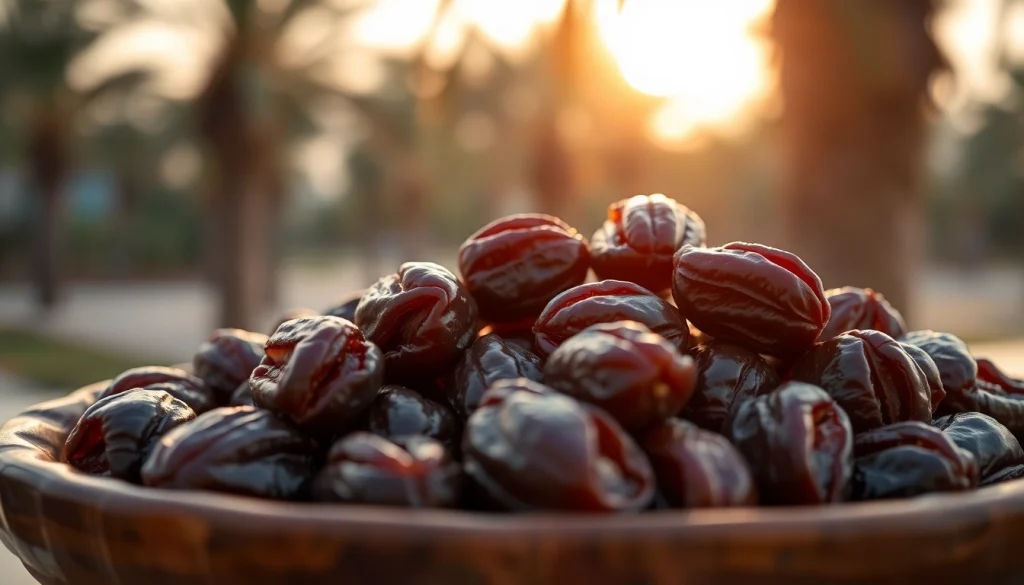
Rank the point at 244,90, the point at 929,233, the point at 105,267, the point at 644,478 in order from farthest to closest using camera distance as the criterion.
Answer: the point at 929,233 < the point at 105,267 < the point at 244,90 < the point at 644,478

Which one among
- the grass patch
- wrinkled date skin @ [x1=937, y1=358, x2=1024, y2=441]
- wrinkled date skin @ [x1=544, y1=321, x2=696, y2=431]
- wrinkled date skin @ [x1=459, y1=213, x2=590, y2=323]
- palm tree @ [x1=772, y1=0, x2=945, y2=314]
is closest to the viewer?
wrinkled date skin @ [x1=544, y1=321, x2=696, y2=431]

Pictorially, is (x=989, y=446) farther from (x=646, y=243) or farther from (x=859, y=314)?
(x=646, y=243)

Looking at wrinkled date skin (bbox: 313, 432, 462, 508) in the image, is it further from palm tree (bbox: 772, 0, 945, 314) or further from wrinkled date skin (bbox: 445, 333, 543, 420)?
palm tree (bbox: 772, 0, 945, 314)

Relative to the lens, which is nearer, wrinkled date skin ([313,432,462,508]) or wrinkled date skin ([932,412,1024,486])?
wrinkled date skin ([313,432,462,508])

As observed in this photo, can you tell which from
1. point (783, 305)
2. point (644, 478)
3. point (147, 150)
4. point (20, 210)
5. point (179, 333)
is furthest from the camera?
point (20, 210)

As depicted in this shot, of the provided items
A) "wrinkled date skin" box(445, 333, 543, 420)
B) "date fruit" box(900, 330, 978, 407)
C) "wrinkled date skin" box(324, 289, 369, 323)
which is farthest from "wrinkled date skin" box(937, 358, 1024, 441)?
"wrinkled date skin" box(324, 289, 369, 323)

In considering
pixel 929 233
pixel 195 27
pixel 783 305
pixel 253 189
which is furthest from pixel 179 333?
pixel 929 233

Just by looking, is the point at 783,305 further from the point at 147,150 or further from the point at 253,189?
the point at 147,150
